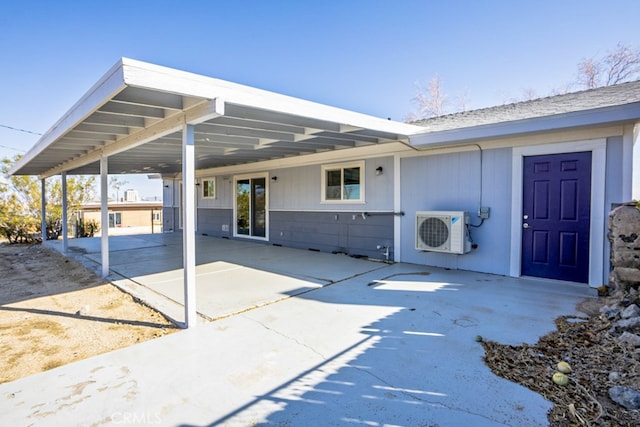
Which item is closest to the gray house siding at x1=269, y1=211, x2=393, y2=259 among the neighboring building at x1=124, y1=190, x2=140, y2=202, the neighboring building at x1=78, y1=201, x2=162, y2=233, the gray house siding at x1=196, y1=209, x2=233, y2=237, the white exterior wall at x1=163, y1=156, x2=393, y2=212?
the white exterior wall at x1=163, y1=156, x2=393, y2=212

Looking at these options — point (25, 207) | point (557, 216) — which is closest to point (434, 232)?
point (557, 216)

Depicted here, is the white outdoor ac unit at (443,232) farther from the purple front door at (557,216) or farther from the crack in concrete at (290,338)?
the crack in concrete at (290,338)

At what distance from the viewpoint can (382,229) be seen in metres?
6.95

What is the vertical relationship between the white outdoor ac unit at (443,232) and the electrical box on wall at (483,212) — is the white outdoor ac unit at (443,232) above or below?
below

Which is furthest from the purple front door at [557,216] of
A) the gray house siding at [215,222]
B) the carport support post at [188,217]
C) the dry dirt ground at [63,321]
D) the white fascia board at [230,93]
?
the gray house siding at [215,222]

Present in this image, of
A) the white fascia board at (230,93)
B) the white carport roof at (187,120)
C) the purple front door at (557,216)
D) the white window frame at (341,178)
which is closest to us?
the white fascia board at (230,93)

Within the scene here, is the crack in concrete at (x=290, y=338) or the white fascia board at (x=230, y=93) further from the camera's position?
the crack in concrete at (x=290, y=338)

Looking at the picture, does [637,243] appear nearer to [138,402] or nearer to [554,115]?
[554,115]

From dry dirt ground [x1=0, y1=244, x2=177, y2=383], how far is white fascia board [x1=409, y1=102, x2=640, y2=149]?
15.5 ft

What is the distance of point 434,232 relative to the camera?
567 cm

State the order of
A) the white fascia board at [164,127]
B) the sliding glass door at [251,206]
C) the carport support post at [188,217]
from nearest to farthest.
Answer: the white fascia board at [164,127]
the carport support post at [188,217]
the sliding glass door at [251,206]

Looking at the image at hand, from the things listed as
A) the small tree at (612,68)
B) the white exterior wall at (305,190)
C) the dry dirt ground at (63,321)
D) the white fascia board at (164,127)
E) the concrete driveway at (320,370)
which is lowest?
the dry dirt ground at (63,321)

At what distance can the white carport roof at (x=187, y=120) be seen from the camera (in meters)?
2.97

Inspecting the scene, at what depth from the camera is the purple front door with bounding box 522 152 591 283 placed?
466 cm
